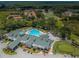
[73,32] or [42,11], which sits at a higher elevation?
[42,11]

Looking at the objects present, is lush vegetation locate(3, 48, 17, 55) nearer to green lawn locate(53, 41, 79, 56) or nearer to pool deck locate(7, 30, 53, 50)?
pool deck locate(7, 30, 53, 50)

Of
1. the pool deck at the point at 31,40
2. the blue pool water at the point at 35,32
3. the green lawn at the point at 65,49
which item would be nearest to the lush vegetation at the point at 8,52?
the pool deck at the point at 31,40

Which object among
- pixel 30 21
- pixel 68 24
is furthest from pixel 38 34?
pixel 68 24

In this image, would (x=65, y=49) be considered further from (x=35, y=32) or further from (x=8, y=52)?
(x=8, y=52)

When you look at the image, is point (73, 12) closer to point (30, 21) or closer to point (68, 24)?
point (68, 24)

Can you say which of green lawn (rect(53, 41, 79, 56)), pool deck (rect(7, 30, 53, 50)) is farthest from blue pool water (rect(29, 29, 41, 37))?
green lawn (rect(53, 41, 79, 56))

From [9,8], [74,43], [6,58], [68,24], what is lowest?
[6,58]

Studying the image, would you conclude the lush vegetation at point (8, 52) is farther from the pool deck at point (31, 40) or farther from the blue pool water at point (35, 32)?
the blue pool water at point (35, 32)
